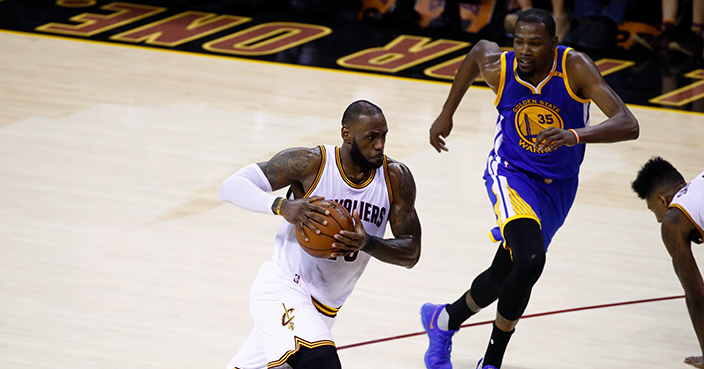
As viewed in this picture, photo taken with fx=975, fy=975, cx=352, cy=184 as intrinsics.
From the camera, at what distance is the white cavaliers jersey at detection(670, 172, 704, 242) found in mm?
4332

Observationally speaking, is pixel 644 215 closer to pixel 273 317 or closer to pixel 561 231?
pixel 561 231

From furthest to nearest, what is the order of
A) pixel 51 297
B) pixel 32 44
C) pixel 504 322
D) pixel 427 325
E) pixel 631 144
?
pixel 32 44 < pixel 631 144 < pixel 51 297 < pixel 427 325 < pixel 504 322

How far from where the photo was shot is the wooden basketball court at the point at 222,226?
5.47 metres

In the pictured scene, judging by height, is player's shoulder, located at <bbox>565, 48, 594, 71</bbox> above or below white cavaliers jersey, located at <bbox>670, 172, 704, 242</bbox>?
above

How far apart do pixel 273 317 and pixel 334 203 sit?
562 millimetres

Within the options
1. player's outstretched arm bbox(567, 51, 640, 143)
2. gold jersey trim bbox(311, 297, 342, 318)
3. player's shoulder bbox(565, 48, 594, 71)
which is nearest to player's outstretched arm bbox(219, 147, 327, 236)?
gold jersey trim bbox(311, 297, 342, 318)

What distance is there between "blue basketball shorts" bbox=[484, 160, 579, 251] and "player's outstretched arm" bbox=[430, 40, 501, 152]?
1.33 ft

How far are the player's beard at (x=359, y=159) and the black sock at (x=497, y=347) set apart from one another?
116 centimetres

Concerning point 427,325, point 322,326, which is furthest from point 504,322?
point 322,326

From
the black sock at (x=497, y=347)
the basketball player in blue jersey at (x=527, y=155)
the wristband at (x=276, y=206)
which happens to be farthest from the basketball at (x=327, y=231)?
the black sock at (x=497, y=347)

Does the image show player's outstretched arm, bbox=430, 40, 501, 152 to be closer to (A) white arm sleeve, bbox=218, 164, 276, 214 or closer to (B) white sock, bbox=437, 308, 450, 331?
(B) white sock, bbox=437, 308, 450, 331

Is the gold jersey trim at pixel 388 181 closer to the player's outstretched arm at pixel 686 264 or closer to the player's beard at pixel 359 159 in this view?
the player's beard at pixel 359 159

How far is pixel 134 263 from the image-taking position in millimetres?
6352

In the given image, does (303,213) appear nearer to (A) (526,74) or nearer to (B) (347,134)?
(B) (347,134)
